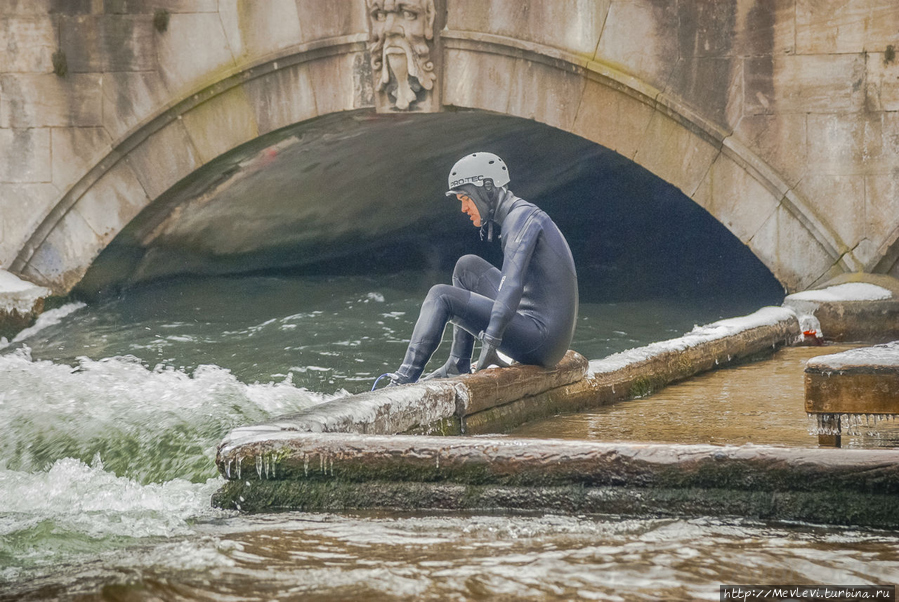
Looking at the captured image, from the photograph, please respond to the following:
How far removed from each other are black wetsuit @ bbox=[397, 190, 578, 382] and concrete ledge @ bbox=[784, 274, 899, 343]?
3554mm

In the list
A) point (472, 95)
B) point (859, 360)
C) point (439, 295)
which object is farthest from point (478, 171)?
point (472, 95)

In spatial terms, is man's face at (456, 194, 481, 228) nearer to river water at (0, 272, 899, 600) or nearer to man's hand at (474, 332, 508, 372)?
man's hand at (474, 332, 508, 372)

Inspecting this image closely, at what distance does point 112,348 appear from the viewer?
880 centimetres

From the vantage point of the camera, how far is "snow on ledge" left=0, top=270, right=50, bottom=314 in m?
9.38

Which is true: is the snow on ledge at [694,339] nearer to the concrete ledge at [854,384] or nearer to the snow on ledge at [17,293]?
the concrete ledge at [854,384]

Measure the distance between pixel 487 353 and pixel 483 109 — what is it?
15.5 ft

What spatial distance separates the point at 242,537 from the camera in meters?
2.92

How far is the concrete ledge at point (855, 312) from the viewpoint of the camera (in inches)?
307

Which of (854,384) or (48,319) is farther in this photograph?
(48,319)

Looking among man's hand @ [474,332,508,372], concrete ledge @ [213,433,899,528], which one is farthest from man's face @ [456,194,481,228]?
concrete ledge @ [213,433,899,528]

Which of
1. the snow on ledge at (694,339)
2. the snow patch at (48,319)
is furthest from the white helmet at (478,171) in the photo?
the snow patch at (48,319)

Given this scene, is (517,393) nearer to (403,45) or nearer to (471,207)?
(471,207)

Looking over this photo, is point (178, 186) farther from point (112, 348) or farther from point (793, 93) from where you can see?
point (793, 93)

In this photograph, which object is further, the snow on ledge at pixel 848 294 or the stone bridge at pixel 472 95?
the stone bridge at pixel 472 95
